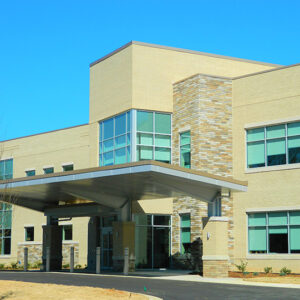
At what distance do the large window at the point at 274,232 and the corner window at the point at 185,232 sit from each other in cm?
379

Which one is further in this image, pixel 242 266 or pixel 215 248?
pixel 242 266

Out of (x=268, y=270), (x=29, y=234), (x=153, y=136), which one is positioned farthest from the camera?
(x=29, y=234)

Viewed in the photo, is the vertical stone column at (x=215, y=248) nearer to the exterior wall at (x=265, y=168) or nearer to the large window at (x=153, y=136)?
the exterior wall at (x=265, y=168)

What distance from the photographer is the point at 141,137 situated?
33094 millimetres

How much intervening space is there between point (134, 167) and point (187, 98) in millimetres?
10970

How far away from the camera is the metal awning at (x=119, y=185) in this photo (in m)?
22.9

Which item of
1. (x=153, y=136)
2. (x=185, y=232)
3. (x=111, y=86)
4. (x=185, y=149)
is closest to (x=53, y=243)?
(x=185, y=232)

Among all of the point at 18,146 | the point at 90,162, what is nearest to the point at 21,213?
the point at 18,146

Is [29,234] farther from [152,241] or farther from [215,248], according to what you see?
[215,248]

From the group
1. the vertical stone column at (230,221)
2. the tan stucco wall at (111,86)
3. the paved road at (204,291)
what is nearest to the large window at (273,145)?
the vertical stone column at (230,221)

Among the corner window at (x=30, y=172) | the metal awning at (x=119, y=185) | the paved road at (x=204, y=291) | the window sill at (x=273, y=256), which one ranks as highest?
the corner window at (x=30, y=172)

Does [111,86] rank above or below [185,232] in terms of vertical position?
above

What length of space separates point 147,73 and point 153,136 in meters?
3.56

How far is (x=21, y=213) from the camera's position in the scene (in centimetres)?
4425
